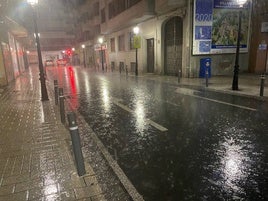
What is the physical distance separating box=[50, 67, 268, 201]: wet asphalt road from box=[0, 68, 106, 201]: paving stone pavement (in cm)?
90

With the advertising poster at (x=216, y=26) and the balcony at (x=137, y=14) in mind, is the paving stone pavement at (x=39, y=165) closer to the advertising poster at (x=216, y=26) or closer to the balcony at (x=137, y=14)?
the advertising poster at (x=216, y=26)

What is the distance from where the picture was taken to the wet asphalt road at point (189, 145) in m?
3.62

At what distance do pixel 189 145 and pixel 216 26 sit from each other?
1556cm

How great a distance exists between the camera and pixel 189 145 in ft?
17.2

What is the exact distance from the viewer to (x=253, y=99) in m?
10.0

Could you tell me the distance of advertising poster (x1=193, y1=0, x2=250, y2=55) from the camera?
17531 mm

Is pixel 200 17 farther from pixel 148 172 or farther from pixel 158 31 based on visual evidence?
pixel 148 172

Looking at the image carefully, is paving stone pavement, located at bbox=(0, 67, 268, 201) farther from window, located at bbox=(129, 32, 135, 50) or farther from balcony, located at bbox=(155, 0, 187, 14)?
window, located at bbox=(129, 32, 135, 50)

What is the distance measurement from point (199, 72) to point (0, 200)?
17.2 metres

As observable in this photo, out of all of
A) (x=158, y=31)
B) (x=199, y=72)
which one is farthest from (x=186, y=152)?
(x=158, y=31)

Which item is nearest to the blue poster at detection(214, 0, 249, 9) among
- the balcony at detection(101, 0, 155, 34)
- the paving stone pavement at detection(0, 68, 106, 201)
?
the balcony at detection(101, 0, 155, 34)

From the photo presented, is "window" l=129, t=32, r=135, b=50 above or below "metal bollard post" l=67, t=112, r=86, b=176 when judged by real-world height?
above

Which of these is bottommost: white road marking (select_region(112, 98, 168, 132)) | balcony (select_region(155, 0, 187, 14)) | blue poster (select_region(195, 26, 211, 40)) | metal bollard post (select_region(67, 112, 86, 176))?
white road marking (select_region(112, 98, 168, 132))

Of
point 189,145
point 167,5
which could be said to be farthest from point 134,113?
point 167,5
